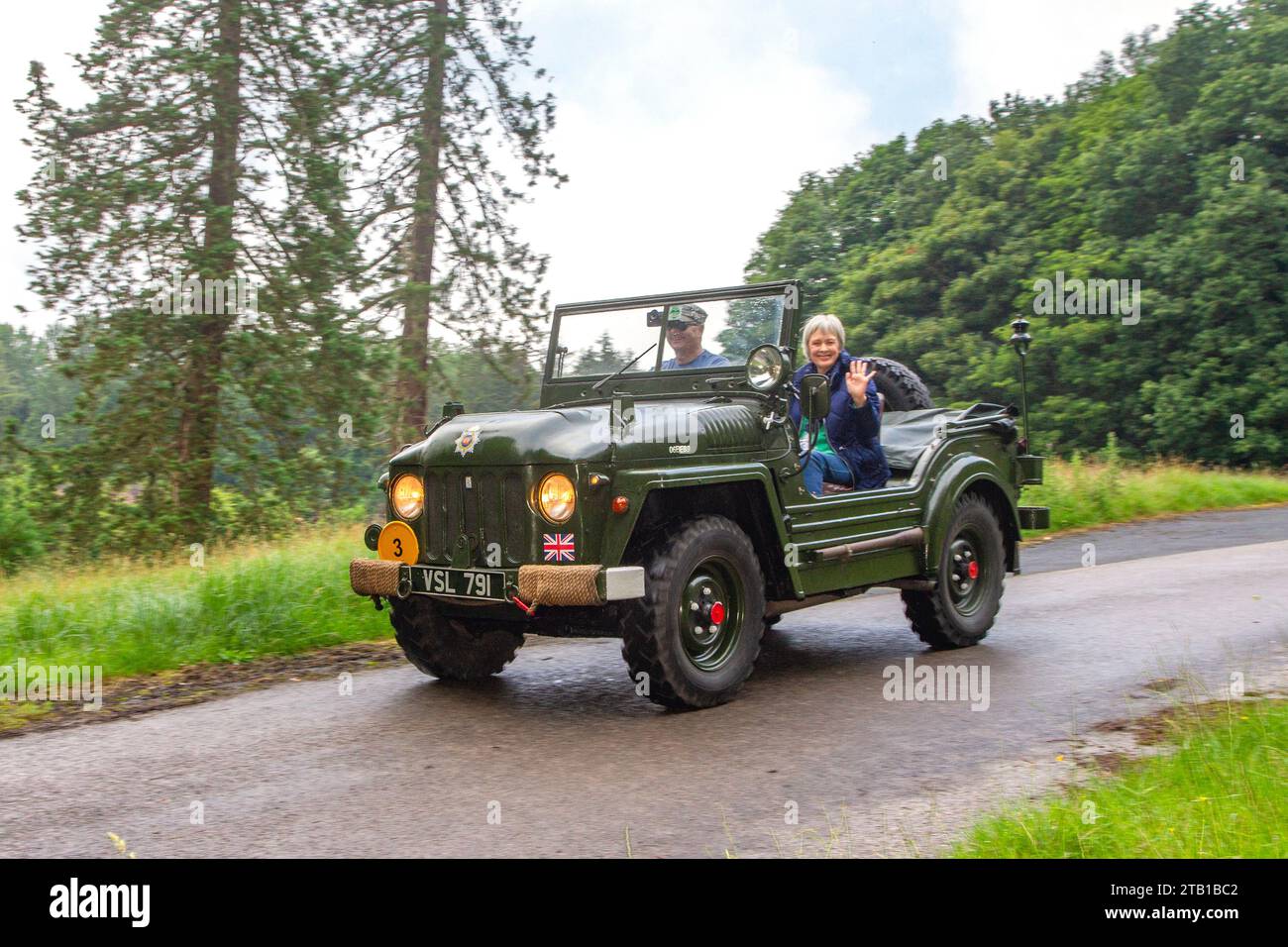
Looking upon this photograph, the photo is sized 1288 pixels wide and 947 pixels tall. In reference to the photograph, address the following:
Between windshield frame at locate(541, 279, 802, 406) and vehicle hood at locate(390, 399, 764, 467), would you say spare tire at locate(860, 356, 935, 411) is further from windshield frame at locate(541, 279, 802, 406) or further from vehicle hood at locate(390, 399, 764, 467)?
vehicle hood at locate(390, 399, 764, 467)

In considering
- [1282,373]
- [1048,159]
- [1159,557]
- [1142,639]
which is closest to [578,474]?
[1142,639]

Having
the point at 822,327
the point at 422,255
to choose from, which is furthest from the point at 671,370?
the point at 422,255

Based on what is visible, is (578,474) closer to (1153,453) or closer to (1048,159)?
(1153,453)

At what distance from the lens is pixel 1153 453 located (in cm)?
3384

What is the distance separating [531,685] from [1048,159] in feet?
129

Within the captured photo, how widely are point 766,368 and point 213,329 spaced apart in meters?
11.1

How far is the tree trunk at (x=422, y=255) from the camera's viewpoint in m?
17.7

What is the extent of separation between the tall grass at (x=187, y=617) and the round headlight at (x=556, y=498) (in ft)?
10.2

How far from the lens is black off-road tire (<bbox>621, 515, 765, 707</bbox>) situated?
5.75 meters

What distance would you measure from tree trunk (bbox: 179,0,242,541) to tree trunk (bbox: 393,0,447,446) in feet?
9.10

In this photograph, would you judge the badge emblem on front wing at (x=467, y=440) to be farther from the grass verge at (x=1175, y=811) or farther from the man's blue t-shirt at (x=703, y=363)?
the grass verge at (x=1175, y=811)

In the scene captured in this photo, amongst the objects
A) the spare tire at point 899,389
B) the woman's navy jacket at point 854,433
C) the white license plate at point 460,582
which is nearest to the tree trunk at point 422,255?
the spare tire at point 899,389

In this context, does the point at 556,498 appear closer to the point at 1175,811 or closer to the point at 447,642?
the point at 447,642

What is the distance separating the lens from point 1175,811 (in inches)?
156
